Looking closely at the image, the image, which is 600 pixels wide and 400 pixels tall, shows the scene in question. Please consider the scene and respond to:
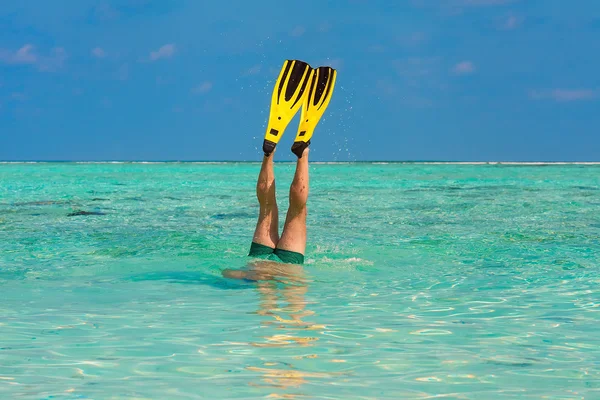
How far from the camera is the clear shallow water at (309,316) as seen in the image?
335 centimetres

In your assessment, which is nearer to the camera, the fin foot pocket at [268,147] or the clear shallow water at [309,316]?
the clear shallow water at [309,316]

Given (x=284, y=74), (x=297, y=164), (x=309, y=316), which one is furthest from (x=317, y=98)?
(x=309, y=316)

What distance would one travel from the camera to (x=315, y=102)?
737 cm

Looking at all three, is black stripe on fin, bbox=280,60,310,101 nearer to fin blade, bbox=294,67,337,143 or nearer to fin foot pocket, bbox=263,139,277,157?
fin blade, bbox=294,67,337,143

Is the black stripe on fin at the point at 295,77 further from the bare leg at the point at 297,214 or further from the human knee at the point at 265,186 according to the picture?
the human knee at the point at 265,186

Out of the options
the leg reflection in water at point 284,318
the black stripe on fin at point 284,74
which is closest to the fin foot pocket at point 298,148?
the black stripe on fin at point 284,74

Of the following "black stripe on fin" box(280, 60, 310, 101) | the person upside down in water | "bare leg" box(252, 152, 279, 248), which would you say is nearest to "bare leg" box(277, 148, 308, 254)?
the person upside down in water

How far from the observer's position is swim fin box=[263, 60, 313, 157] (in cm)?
691

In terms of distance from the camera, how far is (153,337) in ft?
13.7

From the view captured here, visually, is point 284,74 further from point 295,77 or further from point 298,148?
point 298,148

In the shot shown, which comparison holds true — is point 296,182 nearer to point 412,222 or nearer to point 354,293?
point 354,293

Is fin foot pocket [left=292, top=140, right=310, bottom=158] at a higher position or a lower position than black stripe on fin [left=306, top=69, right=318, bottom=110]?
lower

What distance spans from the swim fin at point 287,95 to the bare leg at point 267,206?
364 millimetres

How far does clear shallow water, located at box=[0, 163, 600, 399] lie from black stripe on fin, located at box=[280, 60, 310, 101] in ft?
6.03
